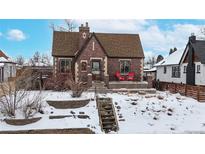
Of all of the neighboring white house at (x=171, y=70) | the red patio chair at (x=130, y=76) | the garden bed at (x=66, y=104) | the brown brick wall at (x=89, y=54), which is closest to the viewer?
the garden bed at (x=66, y=104)

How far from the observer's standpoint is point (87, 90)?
1546 cm

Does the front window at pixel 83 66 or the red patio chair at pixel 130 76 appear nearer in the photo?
the front window at pixel 83 66

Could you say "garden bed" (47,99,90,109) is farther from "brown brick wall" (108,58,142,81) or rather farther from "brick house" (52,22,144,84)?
"brown brick wall" (108,58,142,81)

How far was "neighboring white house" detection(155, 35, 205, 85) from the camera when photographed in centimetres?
1920

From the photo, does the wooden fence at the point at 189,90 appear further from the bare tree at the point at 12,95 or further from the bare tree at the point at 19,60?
the bare tree at the point at 19,60

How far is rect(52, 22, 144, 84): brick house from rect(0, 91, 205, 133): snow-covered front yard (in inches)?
207

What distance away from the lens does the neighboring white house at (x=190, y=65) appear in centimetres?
1920

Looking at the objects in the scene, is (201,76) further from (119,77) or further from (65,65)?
(65,65)

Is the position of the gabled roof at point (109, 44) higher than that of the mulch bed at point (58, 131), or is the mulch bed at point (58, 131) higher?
the gabled roof at point (109, 44)

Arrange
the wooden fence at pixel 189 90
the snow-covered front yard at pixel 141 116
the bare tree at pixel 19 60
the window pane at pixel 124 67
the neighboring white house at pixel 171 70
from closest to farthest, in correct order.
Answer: the snow-covered front yard at pixel 141 116 → the wooden fence at pixel 189 90 → the window pane at pixel 124 67 → the neighboring white house at pixel 171 70 → the bare tree at pixel 19 60

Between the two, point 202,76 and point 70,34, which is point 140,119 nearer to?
point 202,76

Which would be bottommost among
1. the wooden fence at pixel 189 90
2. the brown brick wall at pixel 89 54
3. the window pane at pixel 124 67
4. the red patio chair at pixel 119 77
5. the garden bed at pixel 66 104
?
the garden bed at pixel 66 104

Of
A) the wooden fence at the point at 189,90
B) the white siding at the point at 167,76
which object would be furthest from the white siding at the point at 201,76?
the wooden fence at the point at 189,90

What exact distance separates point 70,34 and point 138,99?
1035 centimetres
